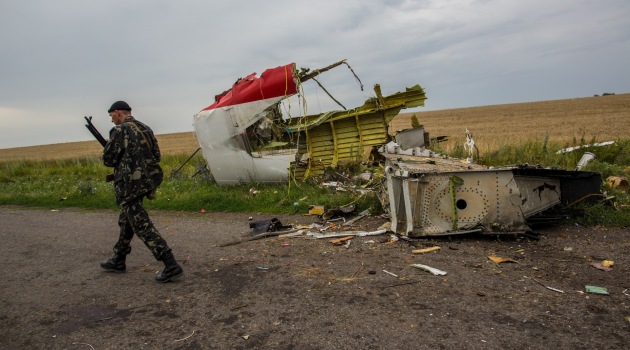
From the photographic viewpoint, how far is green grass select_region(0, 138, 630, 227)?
7.12 metres

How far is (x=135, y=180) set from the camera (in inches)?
184

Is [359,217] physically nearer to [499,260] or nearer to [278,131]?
[499,260]

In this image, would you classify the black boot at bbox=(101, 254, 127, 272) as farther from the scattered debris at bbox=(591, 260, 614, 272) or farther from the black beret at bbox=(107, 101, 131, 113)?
the scattered debris at bbox=(591, 260, 614, 272)

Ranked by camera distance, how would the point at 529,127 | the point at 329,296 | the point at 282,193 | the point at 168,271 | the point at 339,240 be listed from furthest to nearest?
the point at 529,127
the point at 282,193
the point at 339,240
the point at 168,271
the point at 329,296

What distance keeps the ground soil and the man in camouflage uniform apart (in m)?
0.37

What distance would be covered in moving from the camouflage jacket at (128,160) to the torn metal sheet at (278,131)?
538 centimetres

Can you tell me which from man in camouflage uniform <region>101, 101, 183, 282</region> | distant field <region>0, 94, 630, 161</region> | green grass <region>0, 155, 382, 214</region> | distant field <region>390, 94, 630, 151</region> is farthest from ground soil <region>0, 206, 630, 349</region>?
distant field <region>390, 94, 630, 151</region>

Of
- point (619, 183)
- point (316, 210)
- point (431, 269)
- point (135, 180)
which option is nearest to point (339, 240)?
point (431, 269)

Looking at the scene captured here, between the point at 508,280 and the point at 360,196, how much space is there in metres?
3.99

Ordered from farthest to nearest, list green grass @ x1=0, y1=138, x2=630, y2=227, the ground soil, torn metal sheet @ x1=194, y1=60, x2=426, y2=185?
torn metal sheet @ x1=194, y1=60, x2=426, y2=185, green grass @ x1=0, y1=138, x2=630, y2=227, the ground soil

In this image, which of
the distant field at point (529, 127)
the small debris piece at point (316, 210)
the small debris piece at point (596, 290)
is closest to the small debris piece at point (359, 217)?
the small debris piece at point (316, 210)

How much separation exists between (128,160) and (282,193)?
4.93m

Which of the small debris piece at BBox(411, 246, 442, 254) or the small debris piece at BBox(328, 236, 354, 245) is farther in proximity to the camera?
the small debris piece at BBox(328, 236, 354, 245)

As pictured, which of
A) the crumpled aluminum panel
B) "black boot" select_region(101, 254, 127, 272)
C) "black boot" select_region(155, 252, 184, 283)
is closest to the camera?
"black boot" select_region(155, 252, 184, 283)
